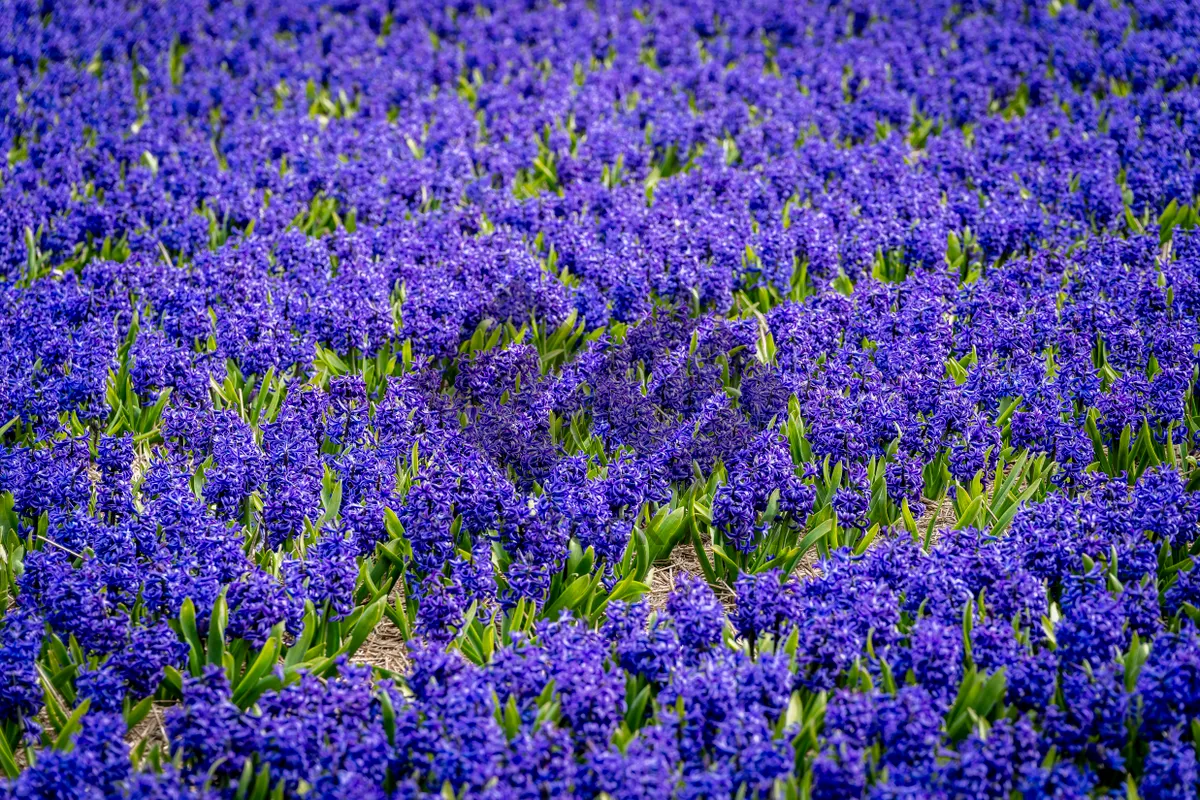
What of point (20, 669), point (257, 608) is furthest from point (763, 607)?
point (20, 669)

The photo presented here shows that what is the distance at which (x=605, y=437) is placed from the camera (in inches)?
224

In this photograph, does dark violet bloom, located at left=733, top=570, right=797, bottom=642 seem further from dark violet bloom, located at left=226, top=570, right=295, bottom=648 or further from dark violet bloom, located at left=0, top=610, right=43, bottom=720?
dark violet bloom, located at left=0, top=610, right=43, bottom=720

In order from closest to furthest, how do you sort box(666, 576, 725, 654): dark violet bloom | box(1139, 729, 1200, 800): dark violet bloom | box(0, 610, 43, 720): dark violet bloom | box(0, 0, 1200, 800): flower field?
box(1139, 729, 1200, 800): dark violet bloom → box(0, 0, 1200, 800): flower field → box(0, 610, 43, 720): dark violet bloom → box(666, 576, 725, 654): dark violet bloom

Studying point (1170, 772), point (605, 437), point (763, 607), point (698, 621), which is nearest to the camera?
point (1170, 772)

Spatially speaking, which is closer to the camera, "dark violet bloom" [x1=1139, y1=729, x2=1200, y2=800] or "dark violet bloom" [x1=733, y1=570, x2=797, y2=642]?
"dark violet bloom" [x1=1139, y1=729, x2=1200, y2=800]

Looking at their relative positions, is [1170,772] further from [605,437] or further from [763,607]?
[605,437]

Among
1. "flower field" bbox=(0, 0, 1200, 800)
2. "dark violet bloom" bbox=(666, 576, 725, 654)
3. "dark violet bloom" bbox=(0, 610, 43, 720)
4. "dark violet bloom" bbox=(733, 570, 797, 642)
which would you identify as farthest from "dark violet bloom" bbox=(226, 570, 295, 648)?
"dark violet bloom" bbox=(733, 570, 797, 642)

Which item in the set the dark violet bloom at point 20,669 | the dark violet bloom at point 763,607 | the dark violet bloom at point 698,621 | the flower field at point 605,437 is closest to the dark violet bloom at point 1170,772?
the flower field at point 605,437

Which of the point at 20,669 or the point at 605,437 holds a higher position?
the point at 605,437

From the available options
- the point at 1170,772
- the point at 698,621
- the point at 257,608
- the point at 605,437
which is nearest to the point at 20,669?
the point at 257,608

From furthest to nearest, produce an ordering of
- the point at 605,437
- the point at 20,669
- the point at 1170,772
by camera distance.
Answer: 1. the point at 605,437
2. the point at 20,669
3. the point at 1170,772

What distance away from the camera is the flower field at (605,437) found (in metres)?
3.90

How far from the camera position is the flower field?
12.8 feet

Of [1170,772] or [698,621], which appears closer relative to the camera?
[1170,772]
